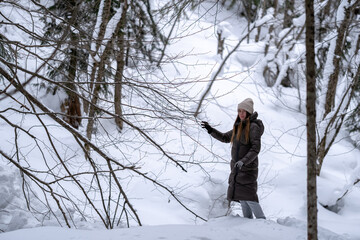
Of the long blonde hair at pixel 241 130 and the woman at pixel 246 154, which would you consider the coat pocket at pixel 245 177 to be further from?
the long blonde hair at pixel 241 130

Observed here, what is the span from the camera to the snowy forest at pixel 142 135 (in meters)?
3.50

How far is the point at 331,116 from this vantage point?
289 inches

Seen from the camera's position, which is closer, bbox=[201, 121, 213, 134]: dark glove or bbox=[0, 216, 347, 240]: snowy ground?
bbox=[0, 216, 347, 240]: snowy ground

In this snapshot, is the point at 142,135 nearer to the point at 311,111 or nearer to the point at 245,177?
the point at 245,177

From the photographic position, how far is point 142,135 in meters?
3.60

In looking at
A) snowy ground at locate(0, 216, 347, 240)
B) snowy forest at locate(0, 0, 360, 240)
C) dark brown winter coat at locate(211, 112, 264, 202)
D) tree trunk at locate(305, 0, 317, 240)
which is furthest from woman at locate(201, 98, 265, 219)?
tree trunk at locate(305, 0, 317, 240)

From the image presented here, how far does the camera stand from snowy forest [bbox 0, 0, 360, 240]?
3.50 m

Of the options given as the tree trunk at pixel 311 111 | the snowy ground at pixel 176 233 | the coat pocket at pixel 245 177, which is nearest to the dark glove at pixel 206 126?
the coat pocket at pixel 245 177

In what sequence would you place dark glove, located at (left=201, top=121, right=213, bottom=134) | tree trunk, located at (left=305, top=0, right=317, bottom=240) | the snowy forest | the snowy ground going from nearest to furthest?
1. tree trunk, located at (left=305, top=0, right=317, bottom=240)
2. the snowy ground
3. the snowy forest
4. dark glove, located at (left=201, top=121, right=213, bottom=134)

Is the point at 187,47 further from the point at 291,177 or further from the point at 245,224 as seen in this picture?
the point at 245,224

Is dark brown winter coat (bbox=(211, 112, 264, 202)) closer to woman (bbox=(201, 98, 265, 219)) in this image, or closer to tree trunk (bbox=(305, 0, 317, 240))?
woman (bbox=(201, 98, 265, 219))

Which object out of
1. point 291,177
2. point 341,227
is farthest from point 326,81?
point 341,227

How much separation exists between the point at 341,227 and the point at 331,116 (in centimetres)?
224

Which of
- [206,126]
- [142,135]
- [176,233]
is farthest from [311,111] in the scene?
[206,126]
